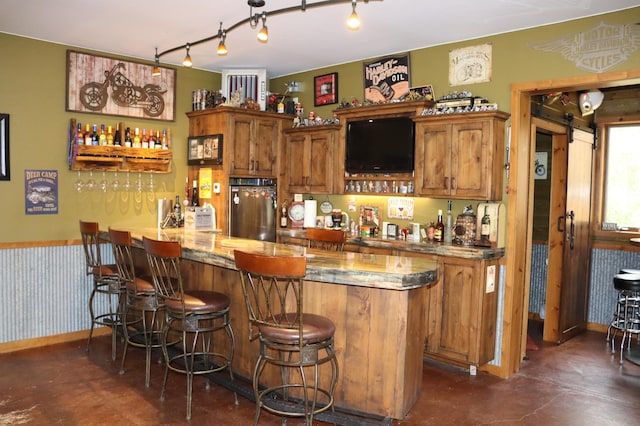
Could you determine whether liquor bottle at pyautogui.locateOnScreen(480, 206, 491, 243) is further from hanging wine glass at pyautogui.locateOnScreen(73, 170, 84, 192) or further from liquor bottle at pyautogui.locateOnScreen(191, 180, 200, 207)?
hanging wine glass at pyautogui.locateOnScreen(73, 170, 84, 192)

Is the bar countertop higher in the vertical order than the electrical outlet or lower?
higher

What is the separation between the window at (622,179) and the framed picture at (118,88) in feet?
17.7

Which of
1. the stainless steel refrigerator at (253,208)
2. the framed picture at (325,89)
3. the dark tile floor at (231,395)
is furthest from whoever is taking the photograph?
the framed picture at (325,89)

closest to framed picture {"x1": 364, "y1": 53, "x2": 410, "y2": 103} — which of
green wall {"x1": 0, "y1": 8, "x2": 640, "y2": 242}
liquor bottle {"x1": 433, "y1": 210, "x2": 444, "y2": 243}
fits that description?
green wall {"x1": 0, "y1": 8, "x2": 640, "y2": 242}

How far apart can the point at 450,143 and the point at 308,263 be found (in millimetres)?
2177

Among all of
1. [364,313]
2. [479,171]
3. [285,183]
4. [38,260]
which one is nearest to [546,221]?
[479,171]

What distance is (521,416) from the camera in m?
3.82

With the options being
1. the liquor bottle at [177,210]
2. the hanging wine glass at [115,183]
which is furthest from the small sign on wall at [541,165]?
the hanging wine glass at [115,183]

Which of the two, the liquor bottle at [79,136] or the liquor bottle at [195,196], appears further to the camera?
the liquor bottle at [195,196]

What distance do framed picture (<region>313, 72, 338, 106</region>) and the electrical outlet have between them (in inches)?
108

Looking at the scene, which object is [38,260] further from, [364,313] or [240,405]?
[364,313]

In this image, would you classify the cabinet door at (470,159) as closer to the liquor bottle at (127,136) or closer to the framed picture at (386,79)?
the framed picture at (386,79)

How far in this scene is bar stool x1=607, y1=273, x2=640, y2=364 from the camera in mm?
5348

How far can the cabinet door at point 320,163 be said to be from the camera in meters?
5.99
